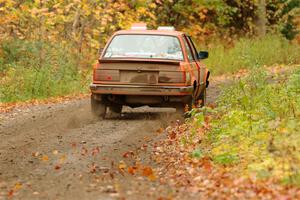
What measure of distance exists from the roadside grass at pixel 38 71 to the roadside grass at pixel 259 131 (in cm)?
737

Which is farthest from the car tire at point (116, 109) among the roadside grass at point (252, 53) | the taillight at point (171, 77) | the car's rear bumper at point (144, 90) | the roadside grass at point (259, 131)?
the roadside grass at point (252, 53)

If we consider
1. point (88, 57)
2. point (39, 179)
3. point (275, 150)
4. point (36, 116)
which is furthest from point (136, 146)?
point (88, 57)

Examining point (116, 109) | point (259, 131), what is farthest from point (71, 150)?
point (116, 109)

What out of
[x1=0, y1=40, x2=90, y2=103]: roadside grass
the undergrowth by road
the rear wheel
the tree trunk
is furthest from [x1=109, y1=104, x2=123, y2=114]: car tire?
the tree trunk

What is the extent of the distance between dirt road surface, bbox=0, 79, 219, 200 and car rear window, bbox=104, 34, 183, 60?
4.17 feet

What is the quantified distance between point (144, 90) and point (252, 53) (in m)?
14.7

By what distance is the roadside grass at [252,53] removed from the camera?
2822 centimetres

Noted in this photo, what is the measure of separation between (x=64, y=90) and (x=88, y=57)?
538 cm

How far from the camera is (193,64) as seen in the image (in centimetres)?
1565

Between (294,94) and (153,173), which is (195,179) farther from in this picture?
(294,94)

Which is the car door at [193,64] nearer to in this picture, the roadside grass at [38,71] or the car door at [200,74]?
the car door at [200,74]

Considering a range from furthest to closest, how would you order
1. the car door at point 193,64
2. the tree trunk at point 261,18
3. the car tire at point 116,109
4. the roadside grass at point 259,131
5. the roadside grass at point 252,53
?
the tree trunk at point 261,18 < the roadside grass at point 252,53 < the car tire at point 116,109 < the car door at point 193,64 < the roadside grass at point 259,131

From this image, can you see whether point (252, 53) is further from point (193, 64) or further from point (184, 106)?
point (184, 106)

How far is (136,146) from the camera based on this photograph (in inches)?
464
